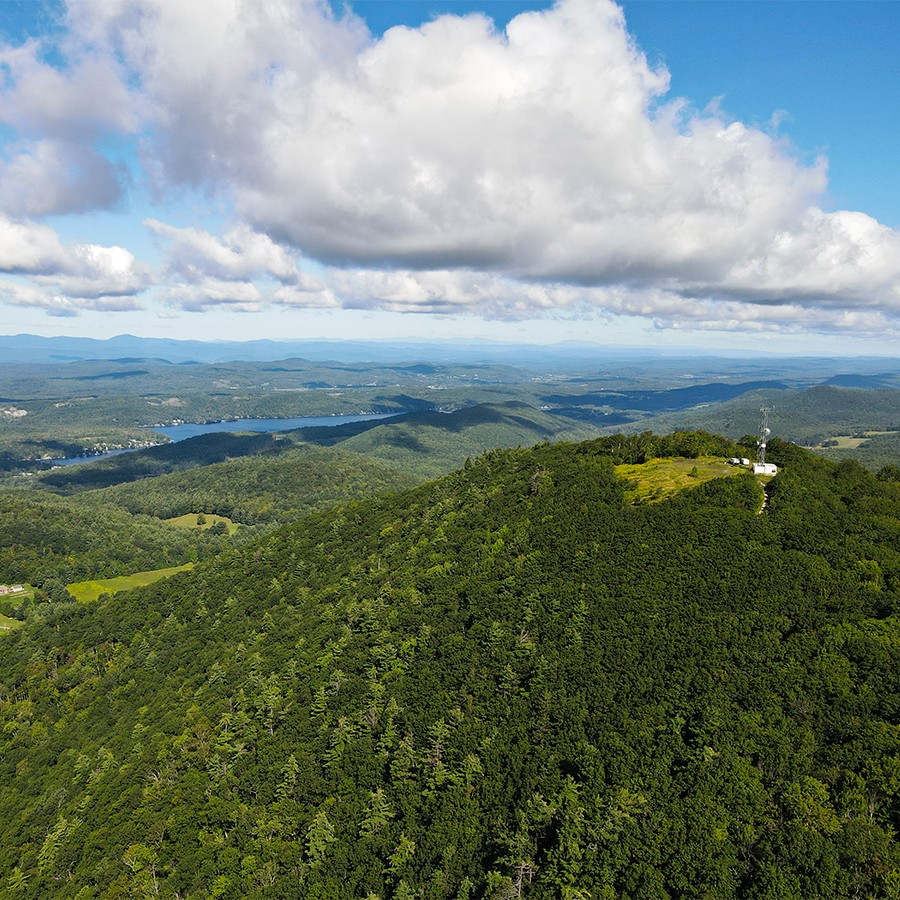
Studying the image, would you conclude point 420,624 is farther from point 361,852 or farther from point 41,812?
point 41,812

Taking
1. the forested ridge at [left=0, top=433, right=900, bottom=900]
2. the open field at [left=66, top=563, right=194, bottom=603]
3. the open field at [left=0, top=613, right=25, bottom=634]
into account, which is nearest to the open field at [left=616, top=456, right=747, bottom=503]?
the forested ridge at [left=0, top=433, right=900, bottom=900]

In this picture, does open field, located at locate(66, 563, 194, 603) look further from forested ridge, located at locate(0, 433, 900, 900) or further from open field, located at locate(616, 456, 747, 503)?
open field, located at locate(616, 456, 747, 503)

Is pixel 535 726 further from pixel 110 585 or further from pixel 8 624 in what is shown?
pixel 110 585

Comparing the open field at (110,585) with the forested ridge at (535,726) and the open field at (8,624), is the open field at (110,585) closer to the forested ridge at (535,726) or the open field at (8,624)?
the open field at (8,624)

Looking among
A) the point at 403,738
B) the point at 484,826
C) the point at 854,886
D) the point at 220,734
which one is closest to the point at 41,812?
the point at 220,734

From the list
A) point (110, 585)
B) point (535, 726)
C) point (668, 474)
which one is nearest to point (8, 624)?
point (110, 585)

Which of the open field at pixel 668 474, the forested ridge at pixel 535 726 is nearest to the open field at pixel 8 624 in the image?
A: the forested ridge at pixel 535 726
